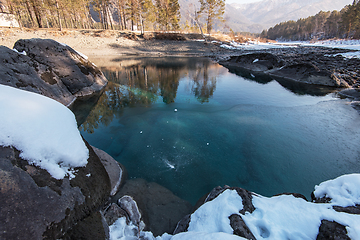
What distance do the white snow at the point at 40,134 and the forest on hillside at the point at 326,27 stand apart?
75707mm

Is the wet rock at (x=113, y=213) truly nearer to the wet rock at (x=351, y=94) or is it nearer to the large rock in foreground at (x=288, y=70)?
the wet rock at (x=351, y=94)

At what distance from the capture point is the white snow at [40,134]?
2275 millimetres

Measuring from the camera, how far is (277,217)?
2.41m

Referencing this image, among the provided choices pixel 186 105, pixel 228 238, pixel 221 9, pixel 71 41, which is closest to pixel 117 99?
pixel 186 105

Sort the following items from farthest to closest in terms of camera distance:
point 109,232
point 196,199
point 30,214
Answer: point 196,199 → point 109,232 → point 30,214

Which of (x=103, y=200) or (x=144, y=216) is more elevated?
(x=103, y=200)

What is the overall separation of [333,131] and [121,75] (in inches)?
620

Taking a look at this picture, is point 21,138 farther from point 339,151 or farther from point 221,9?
point 221,9

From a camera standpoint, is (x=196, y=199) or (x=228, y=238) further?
(x=196, y=199)

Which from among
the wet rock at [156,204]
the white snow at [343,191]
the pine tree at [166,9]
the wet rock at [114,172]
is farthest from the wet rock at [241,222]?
the pine tree at [166,9]

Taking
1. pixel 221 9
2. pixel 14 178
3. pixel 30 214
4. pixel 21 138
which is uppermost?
pixel 221 9

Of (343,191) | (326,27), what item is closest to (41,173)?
(343,191)

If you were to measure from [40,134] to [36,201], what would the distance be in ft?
3.34

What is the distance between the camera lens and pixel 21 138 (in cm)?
230
